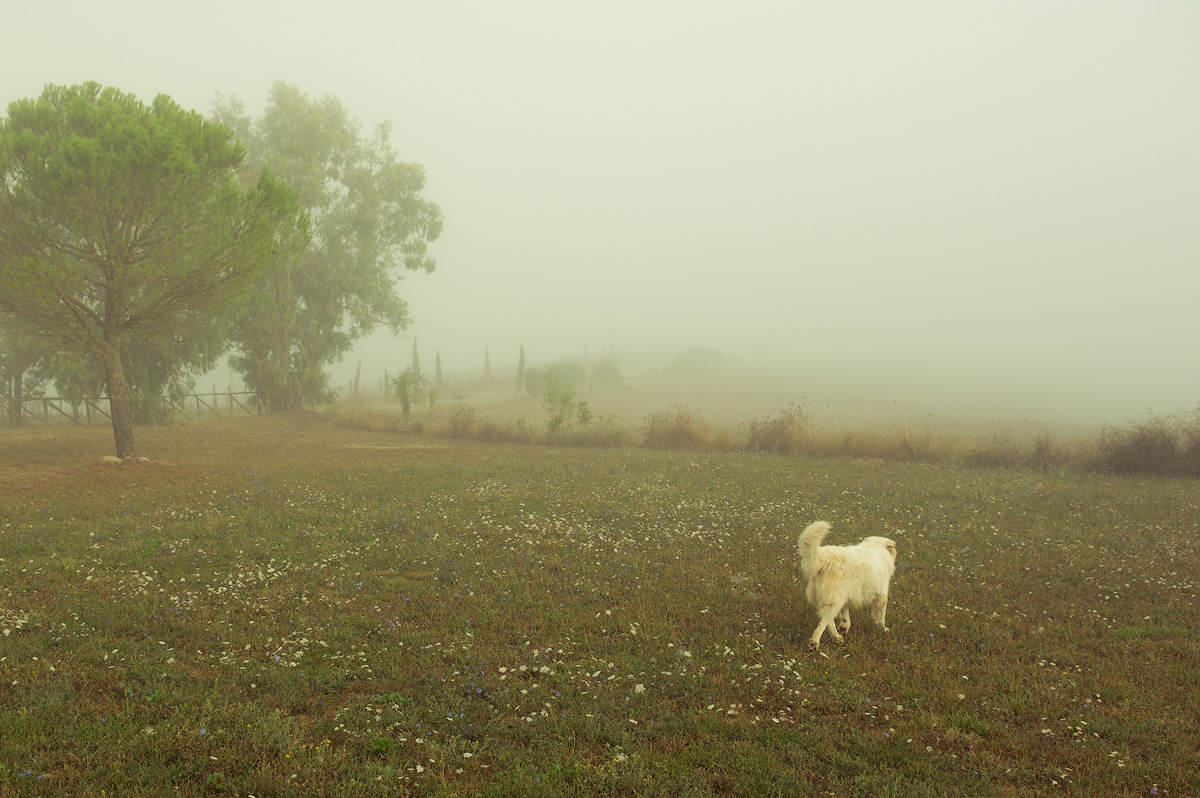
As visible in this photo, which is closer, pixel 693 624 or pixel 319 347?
pixel 693 624

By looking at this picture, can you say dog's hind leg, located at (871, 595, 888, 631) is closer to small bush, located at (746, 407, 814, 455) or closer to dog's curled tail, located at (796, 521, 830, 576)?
dog's curled tail, located at (796, 521, 830, 576)

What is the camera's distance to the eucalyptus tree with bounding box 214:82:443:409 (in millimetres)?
43312

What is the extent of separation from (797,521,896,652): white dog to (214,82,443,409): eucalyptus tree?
43319 millimetres

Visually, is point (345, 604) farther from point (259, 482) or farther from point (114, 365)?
point (114, 365)

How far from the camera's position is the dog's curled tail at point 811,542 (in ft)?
29.9

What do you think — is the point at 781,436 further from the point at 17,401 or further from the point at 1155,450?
the point at 17,401

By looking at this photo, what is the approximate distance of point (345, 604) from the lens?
1064cm

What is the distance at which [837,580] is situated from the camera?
30.5 ft

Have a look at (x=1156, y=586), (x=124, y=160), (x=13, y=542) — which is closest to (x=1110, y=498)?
(x=1156, y=586)

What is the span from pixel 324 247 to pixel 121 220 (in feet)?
80.1

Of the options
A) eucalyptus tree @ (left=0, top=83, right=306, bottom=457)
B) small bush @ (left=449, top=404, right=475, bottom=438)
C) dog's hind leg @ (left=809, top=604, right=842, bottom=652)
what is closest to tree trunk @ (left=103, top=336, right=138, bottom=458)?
eucalyptus tree @ (left=0, top=83, right=306, bottom=457)

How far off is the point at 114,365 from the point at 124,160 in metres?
7.88

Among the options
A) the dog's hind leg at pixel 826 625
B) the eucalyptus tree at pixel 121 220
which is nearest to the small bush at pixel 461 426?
the eucalyptus tree at pixel 121 220

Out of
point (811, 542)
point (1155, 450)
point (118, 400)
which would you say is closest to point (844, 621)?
point (811, 542)
